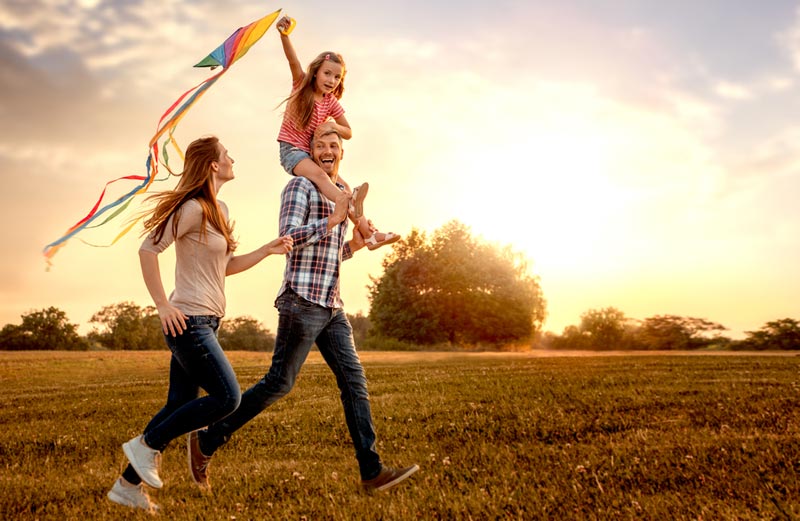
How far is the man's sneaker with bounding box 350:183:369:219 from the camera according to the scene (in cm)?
532

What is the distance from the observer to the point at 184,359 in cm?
459

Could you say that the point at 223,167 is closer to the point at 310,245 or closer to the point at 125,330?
the point at 310,245

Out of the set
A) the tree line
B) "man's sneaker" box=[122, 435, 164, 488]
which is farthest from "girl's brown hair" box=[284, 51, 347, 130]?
the tree line

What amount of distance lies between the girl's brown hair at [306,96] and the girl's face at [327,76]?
4 centimetres

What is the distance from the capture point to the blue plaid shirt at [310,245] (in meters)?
4.82

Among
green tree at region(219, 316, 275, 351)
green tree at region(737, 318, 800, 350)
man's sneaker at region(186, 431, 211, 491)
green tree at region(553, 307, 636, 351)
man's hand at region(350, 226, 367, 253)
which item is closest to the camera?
man's sneaker at region(186, 431, 211, 491)

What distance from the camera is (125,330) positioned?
40.1m

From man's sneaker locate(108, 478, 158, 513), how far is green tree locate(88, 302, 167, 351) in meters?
37.2

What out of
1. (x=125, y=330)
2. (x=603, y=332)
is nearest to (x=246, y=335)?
(x=125, y=330)

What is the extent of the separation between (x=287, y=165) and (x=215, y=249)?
1.19 m

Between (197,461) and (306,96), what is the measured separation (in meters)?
3.25

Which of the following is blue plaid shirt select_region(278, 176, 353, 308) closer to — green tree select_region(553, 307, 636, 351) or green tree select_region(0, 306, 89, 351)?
green tree select_region(553, 307, 636, 351)

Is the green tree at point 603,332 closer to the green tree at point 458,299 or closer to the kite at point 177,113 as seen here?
the green tree at point 458,299

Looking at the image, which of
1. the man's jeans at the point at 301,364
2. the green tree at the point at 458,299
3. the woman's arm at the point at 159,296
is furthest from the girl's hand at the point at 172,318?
the green tree at the point at 458,299
